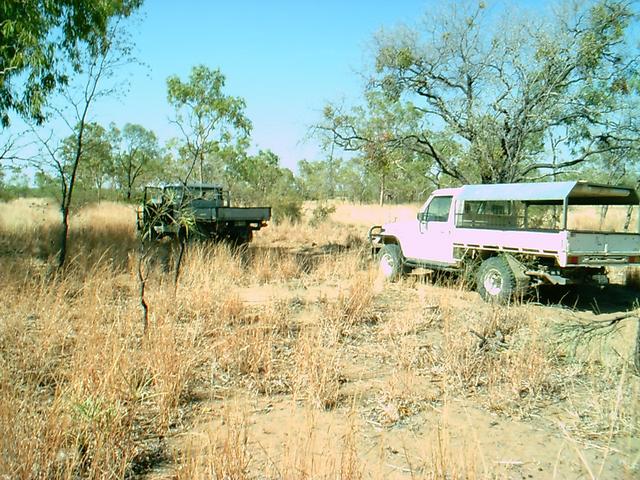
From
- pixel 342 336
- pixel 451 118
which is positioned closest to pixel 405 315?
pixel 342 336

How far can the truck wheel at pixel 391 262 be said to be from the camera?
10.5 meters

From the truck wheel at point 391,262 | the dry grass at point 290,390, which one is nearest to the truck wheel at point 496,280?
the dry grass at point 290,390

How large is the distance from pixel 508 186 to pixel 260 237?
12203mm

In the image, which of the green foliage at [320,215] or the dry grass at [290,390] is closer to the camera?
the dry grass at [290,390]

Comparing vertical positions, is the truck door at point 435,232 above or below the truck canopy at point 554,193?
below

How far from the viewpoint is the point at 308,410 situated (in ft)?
10.2

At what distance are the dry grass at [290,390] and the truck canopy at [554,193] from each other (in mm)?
1815

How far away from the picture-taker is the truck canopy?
7520 millimetres

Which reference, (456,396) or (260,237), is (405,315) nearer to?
(456,396)

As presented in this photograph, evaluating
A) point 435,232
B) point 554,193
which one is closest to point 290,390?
point 554,193

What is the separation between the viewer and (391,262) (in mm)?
10773

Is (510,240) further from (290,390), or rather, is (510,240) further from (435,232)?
(290,390)

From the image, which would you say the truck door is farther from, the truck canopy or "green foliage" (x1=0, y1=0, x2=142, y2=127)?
"green foliage" (x1=0, y1=0, x2=142, y2=127)

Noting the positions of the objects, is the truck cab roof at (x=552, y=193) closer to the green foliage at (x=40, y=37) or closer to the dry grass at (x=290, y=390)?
the dry grass at (x=290, y=390)
